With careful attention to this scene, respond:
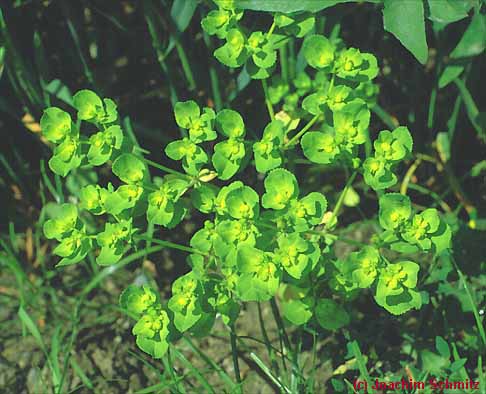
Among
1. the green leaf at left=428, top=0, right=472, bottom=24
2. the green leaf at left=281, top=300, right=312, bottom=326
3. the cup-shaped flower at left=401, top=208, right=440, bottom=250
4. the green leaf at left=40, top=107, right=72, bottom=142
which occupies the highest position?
the green leaf at left=40, top=107, right=72, bottom=142

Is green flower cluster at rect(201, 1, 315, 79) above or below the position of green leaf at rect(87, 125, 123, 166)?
above

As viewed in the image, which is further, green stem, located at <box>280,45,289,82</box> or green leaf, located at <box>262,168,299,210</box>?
green stem, located at <box>280,45,289,82</box>

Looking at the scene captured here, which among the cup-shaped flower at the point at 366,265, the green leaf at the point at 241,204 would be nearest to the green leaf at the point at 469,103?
the cup-shaped flower at the point at 366,265

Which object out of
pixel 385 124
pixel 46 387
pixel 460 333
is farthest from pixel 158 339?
pixel 385 124

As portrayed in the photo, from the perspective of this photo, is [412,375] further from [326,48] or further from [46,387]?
[46,387]

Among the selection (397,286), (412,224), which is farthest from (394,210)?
(397,286)

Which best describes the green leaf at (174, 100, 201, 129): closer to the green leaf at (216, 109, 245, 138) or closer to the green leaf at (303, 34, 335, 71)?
the green leaf at (216, 109, 245, 138)

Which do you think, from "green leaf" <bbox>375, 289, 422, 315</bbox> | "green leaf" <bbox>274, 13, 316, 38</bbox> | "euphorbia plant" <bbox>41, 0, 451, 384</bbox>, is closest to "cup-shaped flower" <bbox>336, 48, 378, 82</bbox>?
"euphorbia plant" <bbox>41, 0, 451, 384</bbox>

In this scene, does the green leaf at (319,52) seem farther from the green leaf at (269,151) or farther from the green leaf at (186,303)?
the green leaf at (186,303)
